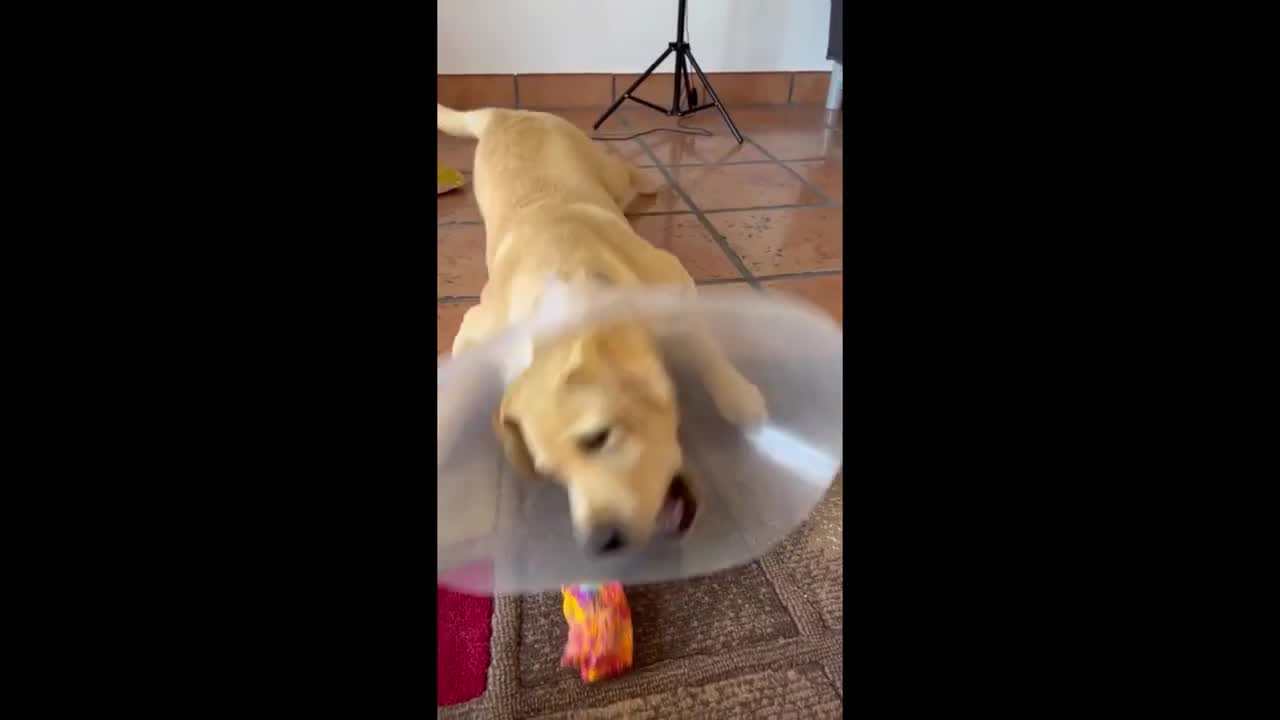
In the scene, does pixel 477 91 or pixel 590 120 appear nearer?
pixel 590 120

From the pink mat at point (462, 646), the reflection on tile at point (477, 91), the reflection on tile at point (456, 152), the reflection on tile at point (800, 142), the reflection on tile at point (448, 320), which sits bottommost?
the pink mat at point (462, 646)

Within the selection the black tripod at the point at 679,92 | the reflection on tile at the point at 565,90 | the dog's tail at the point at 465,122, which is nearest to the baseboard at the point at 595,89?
the reflection on tile at the point at 565,90

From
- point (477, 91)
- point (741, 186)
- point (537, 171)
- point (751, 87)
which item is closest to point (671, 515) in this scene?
point (537, 171)

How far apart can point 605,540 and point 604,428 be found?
0.09 m

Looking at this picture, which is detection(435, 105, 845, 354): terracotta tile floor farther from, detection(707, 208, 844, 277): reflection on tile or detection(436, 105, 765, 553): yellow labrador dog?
detection(436, 105, 765, 553): yellow labrador dog

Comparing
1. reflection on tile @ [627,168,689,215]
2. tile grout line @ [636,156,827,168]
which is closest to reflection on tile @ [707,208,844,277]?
reflection on tile @ [627,168,689,215]

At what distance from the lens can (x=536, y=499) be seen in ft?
2.37

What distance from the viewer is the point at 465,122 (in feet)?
6.61

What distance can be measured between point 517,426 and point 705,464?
0.56ft

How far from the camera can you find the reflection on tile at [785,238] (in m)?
1.56

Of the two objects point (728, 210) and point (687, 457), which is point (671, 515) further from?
point (728, 210)

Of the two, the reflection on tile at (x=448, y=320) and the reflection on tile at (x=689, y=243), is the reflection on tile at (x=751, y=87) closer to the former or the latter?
the reflection on tile at (x=689, y=243)
